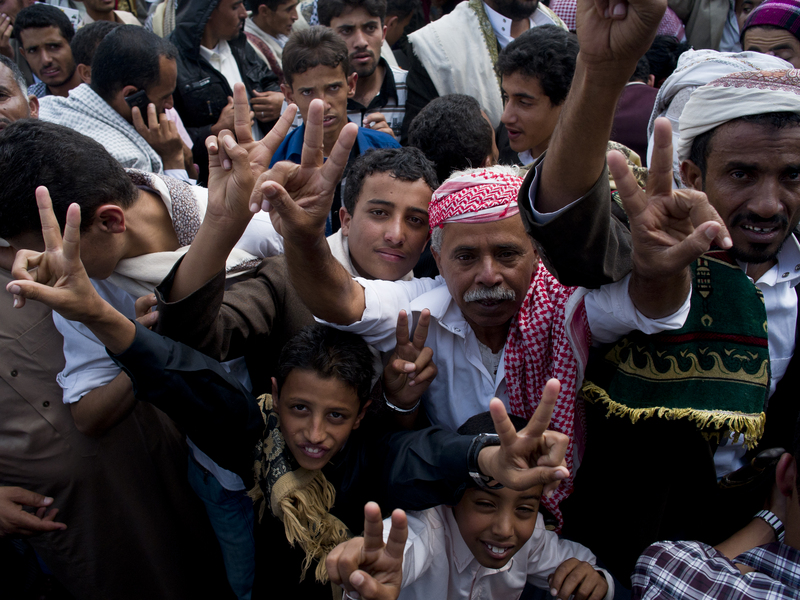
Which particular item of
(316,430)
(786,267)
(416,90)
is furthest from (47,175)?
(416,90)

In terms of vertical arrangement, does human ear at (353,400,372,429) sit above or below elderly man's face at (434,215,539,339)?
below

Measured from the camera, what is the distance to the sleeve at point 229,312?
1.94 m

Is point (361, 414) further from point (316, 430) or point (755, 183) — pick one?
point (755, 183)

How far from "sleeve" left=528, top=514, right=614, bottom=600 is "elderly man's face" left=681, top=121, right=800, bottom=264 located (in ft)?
3.88

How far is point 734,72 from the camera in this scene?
78.4 inches

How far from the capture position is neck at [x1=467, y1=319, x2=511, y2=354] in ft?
7.63

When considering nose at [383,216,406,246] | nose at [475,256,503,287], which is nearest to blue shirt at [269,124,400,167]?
nose at [383,216,406,246]

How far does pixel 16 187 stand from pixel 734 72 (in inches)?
92.9

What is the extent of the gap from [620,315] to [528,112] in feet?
6.22

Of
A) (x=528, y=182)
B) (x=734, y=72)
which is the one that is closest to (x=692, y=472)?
(x=528, y=182)

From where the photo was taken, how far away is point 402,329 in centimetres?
212

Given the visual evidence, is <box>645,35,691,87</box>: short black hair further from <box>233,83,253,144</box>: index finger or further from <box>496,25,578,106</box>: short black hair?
<box>233,83,253,144</box>: index finger

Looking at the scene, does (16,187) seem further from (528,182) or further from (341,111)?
(341,111)

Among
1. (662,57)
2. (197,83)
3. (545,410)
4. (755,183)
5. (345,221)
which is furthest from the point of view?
(662,57)
